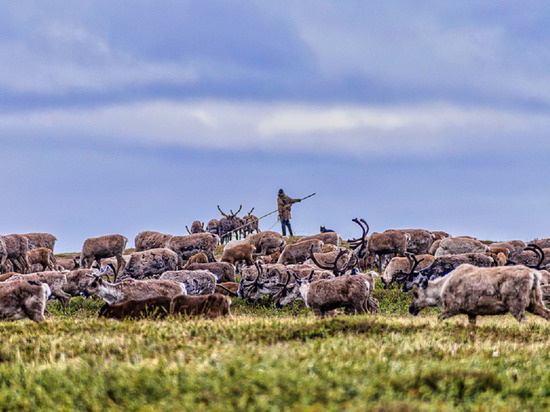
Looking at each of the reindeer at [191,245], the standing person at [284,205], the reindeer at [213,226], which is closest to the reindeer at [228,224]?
the reindeer at [213,226]

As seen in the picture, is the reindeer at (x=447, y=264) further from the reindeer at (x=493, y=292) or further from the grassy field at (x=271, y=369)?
the grassy field at (x=271, y=369)

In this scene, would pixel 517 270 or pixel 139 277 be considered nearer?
pixel 517 270

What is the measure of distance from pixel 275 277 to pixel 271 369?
16.7 m

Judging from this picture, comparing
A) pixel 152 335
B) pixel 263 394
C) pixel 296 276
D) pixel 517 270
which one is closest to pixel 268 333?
pixel 152 335

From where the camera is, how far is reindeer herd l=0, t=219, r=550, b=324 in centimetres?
1326

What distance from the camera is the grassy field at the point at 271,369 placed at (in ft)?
18.8

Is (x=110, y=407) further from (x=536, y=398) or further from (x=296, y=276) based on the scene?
(x=296, y=276)

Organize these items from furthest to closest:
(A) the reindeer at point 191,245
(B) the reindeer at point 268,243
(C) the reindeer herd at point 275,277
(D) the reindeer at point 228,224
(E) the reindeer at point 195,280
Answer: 1. (D) the reindeer at point 228,224
2. (B) the reindeer at point 268,243
3. (A) the reindeer at point 191,245
4. (E) the reindeer at point 195,280
5. (C) the reindeer herd at point 275,277

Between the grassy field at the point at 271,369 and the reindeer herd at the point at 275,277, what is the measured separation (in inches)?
76.1

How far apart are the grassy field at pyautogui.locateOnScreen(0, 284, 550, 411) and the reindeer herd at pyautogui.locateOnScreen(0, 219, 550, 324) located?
76.1 inches

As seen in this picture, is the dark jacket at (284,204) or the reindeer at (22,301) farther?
the dark jacket at (284,204)

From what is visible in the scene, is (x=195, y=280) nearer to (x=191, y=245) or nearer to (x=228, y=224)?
(x=191, y=245)

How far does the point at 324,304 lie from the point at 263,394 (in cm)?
1059

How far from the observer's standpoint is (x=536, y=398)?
243 inches
